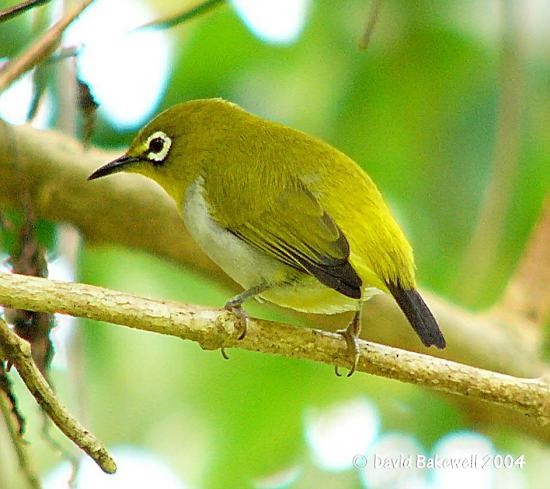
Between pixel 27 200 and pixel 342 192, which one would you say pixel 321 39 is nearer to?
pixel 342 192

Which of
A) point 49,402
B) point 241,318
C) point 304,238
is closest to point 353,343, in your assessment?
point 241,318

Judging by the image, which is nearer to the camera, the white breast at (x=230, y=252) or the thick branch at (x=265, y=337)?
the thick branch at (x=265, y=337)

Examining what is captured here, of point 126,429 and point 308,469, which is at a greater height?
point 308,469

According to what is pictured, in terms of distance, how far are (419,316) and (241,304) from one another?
24.0 inches

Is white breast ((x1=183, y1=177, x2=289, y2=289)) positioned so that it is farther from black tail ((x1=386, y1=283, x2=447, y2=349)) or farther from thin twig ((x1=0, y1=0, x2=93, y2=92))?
thin twig ((x1=0, y1=0, x2=93, y2=92))

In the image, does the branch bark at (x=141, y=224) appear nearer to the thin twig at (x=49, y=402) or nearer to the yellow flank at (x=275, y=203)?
the yellow flank at (x=275, y=203)

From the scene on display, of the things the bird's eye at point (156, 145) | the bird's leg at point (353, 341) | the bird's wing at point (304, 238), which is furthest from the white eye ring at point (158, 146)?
the bird's leg at point (353, 341)

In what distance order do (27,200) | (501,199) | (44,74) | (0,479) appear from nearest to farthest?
(0,479) < (27,200) < (44,74) < (501,199)

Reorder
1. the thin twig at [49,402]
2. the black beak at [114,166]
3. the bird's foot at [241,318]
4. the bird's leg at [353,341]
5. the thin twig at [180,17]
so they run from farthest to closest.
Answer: the black beak at [114,166]
the thin twig at [180,17]
the bird's leg at [353,341]
the bird's foot at [241,318]
the thin twig at [49,402]

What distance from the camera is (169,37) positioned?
5605 millimetres

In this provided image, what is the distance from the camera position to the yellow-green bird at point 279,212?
11.7ft

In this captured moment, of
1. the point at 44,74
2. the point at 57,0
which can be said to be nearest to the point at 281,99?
the point at 57,0

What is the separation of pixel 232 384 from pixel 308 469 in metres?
0.55

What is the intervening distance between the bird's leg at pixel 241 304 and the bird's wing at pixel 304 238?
0.14 metres
